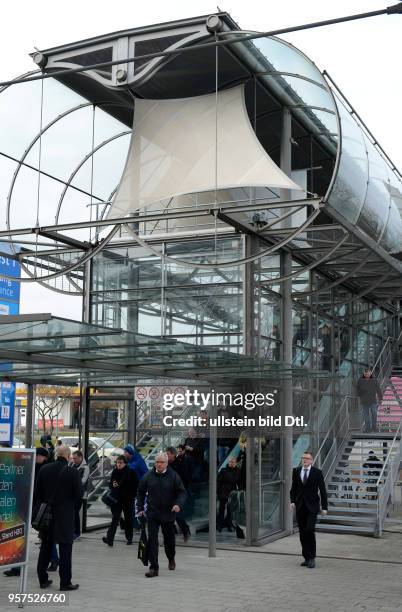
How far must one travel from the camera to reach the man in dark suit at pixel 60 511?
10.1m

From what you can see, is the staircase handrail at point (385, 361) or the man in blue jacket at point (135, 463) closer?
the man in blue jacket at point (135, 463)

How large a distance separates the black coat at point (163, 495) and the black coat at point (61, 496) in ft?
3.93

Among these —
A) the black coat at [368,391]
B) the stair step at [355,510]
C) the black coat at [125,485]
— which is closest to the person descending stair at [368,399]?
the black coat at [368,391]

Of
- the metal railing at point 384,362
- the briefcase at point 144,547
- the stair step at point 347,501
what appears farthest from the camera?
the metal railing at point 384,362

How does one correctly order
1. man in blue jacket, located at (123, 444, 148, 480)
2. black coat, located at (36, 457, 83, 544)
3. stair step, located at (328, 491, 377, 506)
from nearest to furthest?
black coat, located at (36, 457, 83, 544), man in blue jacket, located at (123, 444, 148, 480), stair step, located at (328, 491, 377, 506)

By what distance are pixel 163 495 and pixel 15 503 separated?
234 centimetres

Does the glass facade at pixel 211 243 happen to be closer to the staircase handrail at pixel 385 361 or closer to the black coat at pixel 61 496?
the black coat at pixel 61 496

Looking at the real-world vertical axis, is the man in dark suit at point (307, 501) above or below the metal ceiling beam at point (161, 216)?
below

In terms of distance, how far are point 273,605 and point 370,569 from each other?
10.2 ft

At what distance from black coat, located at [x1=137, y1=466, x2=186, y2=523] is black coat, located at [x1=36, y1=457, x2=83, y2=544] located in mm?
1199

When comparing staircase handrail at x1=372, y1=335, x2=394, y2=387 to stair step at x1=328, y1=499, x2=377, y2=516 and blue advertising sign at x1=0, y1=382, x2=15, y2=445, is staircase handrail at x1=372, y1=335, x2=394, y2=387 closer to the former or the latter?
stair step at x1=328, y1=499, x2=377, y2=516

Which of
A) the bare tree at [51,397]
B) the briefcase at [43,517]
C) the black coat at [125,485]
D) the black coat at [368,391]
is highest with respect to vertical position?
the bare tree at [51,397]

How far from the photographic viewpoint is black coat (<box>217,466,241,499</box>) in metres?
14.8

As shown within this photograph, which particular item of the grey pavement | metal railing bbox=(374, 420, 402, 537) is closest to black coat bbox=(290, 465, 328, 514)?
the grey pavement
